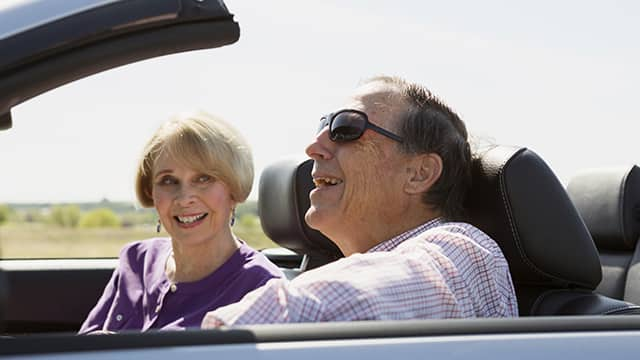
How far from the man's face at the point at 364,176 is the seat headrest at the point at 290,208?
0.81m

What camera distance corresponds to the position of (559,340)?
1707mm

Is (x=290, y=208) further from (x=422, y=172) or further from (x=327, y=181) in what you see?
(x=422, y=172)

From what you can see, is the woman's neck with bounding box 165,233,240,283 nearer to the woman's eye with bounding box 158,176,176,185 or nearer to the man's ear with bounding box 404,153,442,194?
the woman's eye with bounding box 158,176,176,185

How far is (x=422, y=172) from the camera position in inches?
113

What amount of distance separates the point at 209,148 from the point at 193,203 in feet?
0.58

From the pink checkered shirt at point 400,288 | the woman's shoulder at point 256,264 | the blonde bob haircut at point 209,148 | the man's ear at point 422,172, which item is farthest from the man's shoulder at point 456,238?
the blonde bob haircut at point 209,148

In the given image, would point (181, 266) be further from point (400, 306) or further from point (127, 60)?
point (127, 60)

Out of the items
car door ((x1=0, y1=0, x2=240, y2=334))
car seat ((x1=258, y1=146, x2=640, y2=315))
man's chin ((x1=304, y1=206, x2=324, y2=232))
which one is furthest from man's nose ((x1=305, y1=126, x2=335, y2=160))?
car door ((x1=0, y1=0, x2=240, y2=334))

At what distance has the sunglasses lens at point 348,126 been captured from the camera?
2.83 meters

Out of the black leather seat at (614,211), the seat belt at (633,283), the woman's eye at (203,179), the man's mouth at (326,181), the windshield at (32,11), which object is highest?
the windshield at (32,11)

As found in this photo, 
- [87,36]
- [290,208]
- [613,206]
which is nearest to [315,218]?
[290,208]

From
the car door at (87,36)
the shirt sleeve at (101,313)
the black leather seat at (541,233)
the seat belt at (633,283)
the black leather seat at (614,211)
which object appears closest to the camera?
the car door at (87,36)

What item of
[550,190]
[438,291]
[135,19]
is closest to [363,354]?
[438,291]

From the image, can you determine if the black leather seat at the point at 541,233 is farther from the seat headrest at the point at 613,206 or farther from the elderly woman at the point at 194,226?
the seat headrest at the point at 613,206
